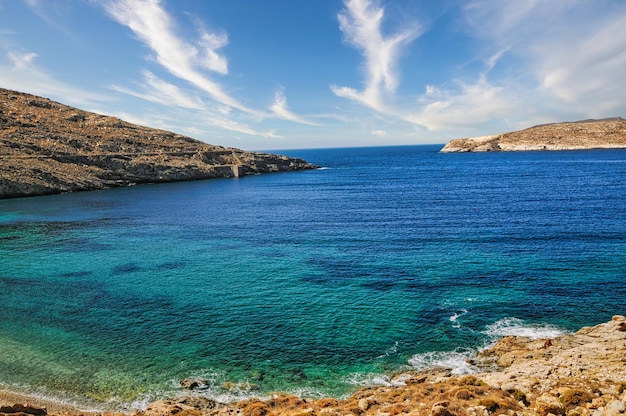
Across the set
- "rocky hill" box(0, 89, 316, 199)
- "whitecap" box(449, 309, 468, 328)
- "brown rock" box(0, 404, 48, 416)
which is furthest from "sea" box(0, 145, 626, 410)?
"rocky hill" box(0, 89, 316, 199)

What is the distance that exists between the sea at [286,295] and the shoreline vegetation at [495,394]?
1.56m

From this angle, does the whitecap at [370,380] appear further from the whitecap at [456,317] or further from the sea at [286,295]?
the whitecap at [456,317]

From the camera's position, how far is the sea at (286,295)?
25.9 meters

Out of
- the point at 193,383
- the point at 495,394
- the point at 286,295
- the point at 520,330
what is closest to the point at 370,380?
the point at 495,394

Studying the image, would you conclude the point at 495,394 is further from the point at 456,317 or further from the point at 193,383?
the point at 193,383

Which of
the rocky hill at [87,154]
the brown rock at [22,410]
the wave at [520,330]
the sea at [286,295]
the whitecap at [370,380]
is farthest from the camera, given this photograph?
the rocky hill at [87,154]

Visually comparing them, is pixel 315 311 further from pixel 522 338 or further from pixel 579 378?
pixel 579 378

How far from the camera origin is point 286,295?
3750 centimetres

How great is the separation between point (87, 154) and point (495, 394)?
475 feet

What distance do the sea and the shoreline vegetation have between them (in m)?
1.56

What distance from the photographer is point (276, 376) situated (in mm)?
25203

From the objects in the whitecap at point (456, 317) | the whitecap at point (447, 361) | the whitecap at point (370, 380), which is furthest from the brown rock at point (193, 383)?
the whitecap at point (456, 317)

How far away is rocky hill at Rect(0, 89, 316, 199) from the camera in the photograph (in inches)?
Result: 4485

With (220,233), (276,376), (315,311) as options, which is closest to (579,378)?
(276,376)
